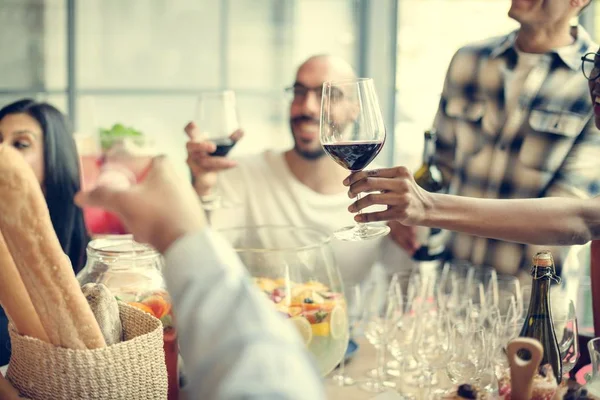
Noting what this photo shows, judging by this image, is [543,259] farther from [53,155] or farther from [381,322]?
[53,155]

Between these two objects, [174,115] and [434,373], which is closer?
[434,373]

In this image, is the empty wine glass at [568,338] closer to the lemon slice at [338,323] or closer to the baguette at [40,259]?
the lemon slice at [338,323]

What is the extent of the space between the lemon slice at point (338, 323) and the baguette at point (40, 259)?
1.41 ft

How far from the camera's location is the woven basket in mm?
811

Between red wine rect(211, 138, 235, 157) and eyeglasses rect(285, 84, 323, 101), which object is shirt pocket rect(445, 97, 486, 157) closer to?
eyeglasses rect(285, 84, 323, 101)

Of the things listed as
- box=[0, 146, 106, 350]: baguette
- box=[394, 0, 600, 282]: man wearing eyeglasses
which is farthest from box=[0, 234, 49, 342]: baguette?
box=[394, 0, 600, 282]: man wearing eyeglasses

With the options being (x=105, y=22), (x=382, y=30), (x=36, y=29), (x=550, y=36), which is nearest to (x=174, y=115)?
(x=105, y=22)

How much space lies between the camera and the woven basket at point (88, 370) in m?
0.81

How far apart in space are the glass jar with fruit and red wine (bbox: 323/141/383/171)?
35 cm

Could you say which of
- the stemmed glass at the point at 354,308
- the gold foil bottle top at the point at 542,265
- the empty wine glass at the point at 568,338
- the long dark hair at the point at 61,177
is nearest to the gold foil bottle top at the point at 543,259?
the gold foil bottle top at the point at 542,265

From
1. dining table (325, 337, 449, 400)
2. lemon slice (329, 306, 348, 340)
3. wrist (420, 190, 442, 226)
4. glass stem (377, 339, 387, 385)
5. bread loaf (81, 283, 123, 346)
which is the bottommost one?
dining table (325, 337, 449, 400)

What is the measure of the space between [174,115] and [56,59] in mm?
A: 685

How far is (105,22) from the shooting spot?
12.0 feet

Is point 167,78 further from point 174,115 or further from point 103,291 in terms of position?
point 103,291
